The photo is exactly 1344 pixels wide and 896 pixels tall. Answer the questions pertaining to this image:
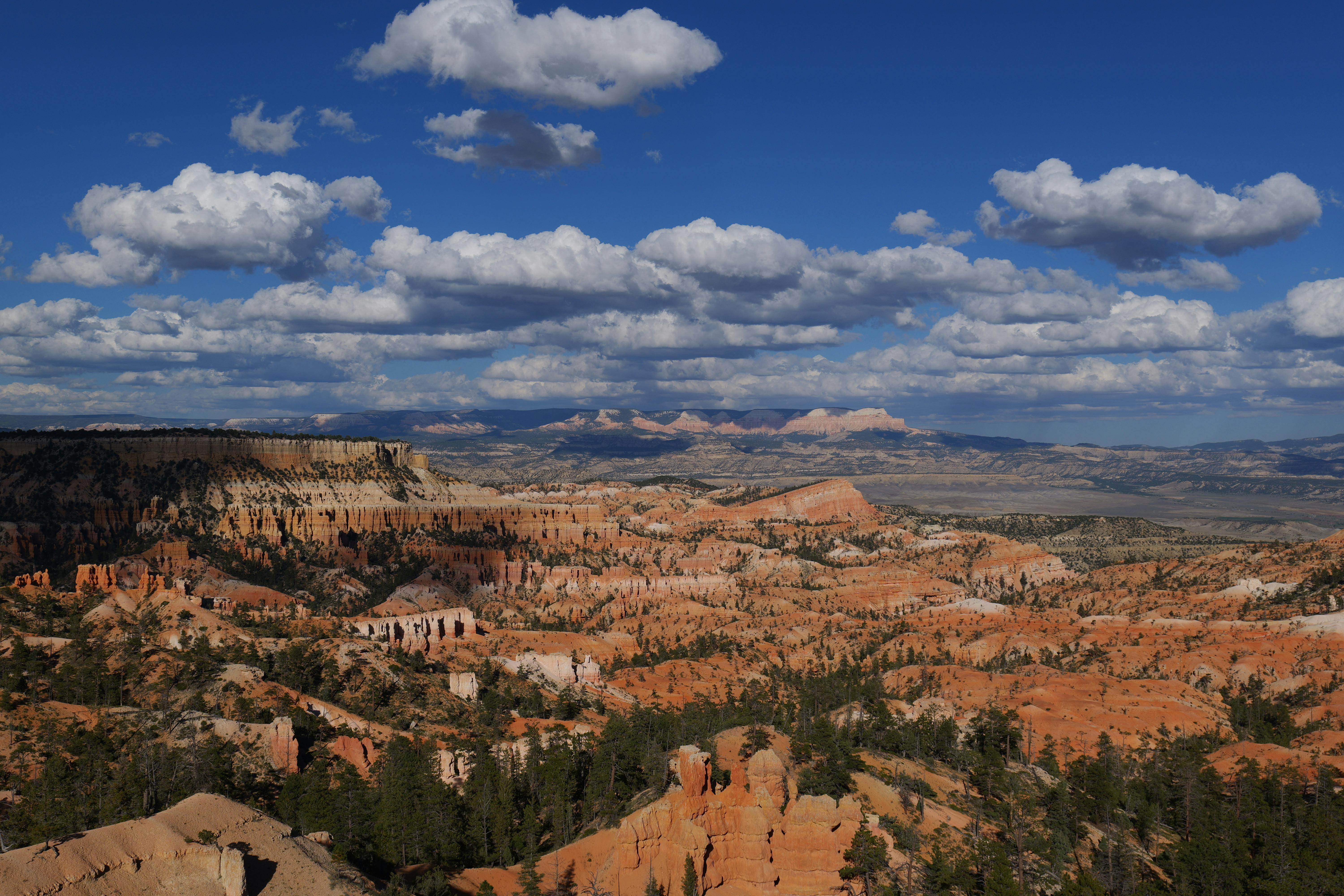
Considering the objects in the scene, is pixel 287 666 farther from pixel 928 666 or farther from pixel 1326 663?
pixel 1326 663

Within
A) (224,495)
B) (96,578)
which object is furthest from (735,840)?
(224,495)

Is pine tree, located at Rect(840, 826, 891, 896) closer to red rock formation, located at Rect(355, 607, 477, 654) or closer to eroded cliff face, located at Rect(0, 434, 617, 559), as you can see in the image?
red rock formation, located at Rect(355, 607, 477, 654)

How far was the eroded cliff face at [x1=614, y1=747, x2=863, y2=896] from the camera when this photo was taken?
151 feet

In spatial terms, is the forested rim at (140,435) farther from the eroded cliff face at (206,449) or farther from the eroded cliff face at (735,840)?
the eroded cliff face at (735,840)

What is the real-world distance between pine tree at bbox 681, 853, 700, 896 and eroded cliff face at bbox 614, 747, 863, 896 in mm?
132

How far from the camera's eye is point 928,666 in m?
106

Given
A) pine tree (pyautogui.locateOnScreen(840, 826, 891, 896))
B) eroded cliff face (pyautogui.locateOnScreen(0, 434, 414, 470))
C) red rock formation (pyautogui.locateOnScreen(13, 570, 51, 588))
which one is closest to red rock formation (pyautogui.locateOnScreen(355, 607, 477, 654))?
red rock formation (pyautogui.locateOnScreen(13, 570, 51, 588))

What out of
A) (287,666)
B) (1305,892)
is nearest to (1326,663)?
(1305,892)

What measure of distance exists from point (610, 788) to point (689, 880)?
1405 centimetres

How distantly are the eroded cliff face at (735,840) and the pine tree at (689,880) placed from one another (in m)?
0.13

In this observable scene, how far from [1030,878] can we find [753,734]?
17498 millimetres

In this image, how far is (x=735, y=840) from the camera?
4734 cm

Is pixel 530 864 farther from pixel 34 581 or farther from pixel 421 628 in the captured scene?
pixel 34 581

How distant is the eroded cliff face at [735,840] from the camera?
4606 centimetres
